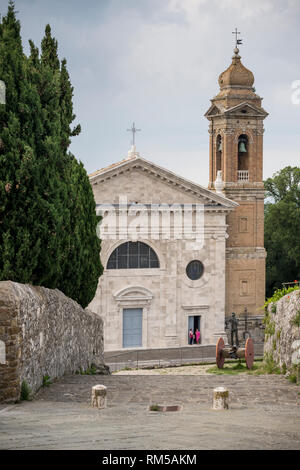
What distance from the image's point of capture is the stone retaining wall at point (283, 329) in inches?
521

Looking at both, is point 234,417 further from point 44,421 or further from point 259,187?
point 259,187

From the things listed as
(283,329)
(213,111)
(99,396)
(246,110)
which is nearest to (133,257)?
(213,111)

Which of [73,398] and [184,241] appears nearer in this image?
[73,398]

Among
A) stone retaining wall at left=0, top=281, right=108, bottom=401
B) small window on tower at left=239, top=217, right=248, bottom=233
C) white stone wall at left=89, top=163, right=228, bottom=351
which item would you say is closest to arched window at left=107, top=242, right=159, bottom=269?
white stone wall at left=89, top=163, right=228, bottom=351

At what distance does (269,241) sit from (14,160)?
1709 inches

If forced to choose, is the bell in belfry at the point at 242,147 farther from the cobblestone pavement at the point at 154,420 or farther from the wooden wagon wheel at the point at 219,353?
the cobblestone pavement at the point at 154,420

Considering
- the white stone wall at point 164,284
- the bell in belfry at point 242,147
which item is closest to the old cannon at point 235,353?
the white stone wall at point 164,284

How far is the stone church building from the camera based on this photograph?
124 ft

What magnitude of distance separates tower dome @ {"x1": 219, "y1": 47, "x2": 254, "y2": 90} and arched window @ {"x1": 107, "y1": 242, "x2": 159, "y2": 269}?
1143cm

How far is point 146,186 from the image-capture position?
38344 millimetres

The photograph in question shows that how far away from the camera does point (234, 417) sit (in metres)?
7.94

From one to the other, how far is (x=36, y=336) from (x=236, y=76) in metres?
34.6

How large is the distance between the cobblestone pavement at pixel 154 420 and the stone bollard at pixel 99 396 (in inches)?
5.3
